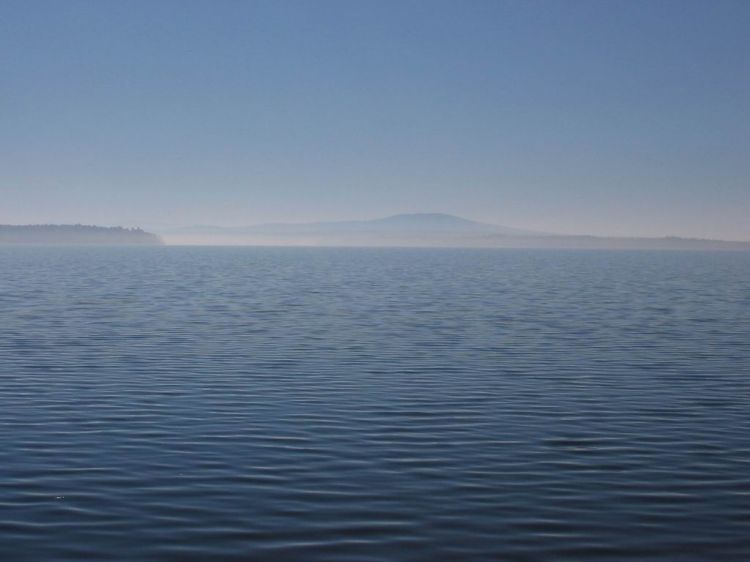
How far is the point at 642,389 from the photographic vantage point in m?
29.5

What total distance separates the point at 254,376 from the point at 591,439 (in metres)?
12.7

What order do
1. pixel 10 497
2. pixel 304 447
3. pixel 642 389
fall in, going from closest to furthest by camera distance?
pixel 10 497, pixel 304 447, pixel 642 389

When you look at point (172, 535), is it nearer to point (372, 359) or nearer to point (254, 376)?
point (254, 376)

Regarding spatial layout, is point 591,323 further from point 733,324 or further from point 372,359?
point 372,359

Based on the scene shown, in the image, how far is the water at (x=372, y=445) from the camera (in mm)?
15297

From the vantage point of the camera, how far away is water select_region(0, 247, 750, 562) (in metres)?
15.3

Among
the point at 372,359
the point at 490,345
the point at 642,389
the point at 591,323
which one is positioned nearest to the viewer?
the point at 642,389

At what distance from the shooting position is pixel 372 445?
21469 mm

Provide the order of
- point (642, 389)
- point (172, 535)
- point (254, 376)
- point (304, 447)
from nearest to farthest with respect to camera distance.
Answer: point (172, 535), point (304, 447), point (642, 389), point (254, 376)

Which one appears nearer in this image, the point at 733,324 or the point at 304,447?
the point at 304,447

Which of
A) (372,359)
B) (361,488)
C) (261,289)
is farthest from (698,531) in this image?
(261,289)

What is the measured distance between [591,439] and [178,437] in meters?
9.63

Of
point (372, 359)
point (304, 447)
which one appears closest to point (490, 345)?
point (372, 359)

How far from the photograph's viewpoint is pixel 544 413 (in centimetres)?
2541
